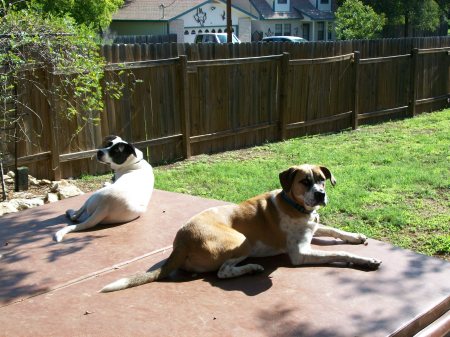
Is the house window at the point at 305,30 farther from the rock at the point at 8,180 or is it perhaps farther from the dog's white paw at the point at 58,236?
the dog's white paw at the point at 58,236

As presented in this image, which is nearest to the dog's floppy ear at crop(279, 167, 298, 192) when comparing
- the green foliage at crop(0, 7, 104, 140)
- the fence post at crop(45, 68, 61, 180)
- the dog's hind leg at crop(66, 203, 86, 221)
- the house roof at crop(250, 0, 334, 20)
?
the dog's hind leg at crop(66, 203, 86, 221)

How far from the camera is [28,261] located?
4156 mm

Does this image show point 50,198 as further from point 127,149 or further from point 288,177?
point 288,177

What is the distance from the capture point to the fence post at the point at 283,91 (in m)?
11.4

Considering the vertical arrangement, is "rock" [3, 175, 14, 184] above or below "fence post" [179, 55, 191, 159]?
below

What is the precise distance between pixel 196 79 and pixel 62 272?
6647 millimetres

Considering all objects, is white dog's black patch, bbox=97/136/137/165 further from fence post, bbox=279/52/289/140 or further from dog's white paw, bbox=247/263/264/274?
fence post, bbox=279/52/289/140

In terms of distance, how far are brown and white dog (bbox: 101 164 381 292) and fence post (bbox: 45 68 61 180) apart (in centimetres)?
464

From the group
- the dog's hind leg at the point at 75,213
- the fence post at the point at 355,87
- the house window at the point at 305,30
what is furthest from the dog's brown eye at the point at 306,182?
the house window at the point at 305,30

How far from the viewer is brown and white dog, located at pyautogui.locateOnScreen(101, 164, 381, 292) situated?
3.90 metres

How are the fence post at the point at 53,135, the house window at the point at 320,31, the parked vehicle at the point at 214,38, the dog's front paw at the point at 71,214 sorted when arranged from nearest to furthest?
the dog's front paw at the point at 71,214
the fence post at the point at 53,135
the parked vehicle at the point at 214,38
the house window at the point at 320,31

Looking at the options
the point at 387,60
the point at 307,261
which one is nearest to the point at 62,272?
the point at 307,261

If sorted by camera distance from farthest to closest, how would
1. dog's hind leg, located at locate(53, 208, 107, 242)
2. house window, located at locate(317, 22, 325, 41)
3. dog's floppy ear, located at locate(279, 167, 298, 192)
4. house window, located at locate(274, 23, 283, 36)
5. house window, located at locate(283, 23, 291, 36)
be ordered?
house window, located at locate(317, 22, 325, 41) → house window, located at locate(283, 23, 291, 36) → house window, located at locate(274, 23, 283, 36) → dog's hind leg, located at locate(53, 208, 107, 242) → dog's floppy ear, located at locate(279, 167, 298, 192)

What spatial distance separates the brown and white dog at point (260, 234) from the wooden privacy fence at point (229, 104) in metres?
4.81
